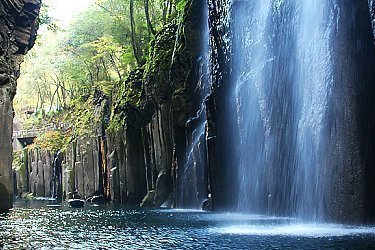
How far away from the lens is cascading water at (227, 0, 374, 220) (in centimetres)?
1233

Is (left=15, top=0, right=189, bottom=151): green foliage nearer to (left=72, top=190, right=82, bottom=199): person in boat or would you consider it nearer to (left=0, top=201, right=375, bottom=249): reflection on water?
(left=72, top=190, right=82, bottom=199): person in boat

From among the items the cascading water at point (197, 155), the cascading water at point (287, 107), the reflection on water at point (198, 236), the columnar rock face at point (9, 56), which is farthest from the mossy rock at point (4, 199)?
the cascading water at point (287, 107)

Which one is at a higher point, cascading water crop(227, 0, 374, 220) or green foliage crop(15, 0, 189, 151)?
green foliage crop(15, 0, 189, 151)

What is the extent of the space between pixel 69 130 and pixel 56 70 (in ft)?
21.5

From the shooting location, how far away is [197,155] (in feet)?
70.4

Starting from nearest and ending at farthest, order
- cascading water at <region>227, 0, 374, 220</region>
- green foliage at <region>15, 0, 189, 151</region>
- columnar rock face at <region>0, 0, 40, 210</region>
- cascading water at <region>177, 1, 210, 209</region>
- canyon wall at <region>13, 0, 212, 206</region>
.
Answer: cascading water at <region>227, 0, 374, 220</region>, columnar rock face at <region>0, 0, 40, 210</region>, cascading water at <region>177, 1, 210, 209</region>, canyon wall at <region>13, 0, 212, 206</region>, green foliage at <region>15, 0, 189, 151</region>

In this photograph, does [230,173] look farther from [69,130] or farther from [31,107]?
[31,107]

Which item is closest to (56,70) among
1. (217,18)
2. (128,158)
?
(128,158)

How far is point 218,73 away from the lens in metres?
19.3

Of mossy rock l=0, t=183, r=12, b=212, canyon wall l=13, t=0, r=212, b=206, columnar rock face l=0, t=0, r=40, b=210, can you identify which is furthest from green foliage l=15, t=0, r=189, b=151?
mossy rock l=0, t=183, r=12, b=212

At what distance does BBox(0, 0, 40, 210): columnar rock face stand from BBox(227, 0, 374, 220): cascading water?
8742mm

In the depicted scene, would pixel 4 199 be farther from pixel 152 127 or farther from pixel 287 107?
pixel 287 107

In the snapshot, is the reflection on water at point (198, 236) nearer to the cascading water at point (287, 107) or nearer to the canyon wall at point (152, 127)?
the cascading water at point (287, 107)

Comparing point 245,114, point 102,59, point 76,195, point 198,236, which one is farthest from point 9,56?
point 102,59
